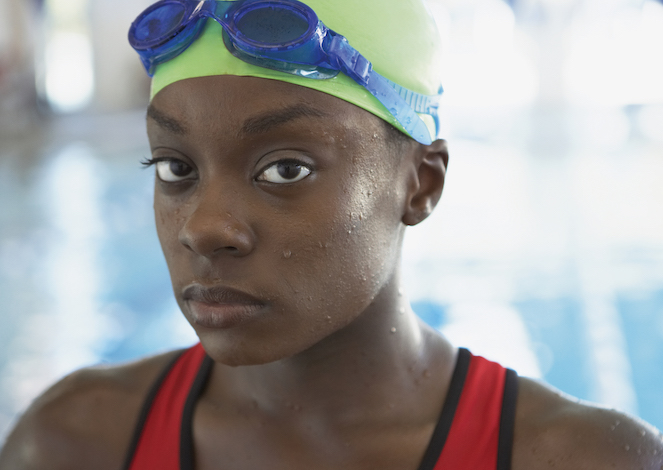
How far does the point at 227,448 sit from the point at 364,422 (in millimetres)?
361

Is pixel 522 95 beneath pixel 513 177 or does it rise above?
above

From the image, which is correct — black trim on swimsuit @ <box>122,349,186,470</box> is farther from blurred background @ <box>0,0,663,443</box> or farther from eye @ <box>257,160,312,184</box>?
blurred background @ <box>0,0,663,443</box>

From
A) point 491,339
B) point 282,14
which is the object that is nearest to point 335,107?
point 282,14

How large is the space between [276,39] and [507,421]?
40.1 inches

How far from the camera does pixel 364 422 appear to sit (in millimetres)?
1675

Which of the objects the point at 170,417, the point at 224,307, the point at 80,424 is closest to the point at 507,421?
the point at 224,307

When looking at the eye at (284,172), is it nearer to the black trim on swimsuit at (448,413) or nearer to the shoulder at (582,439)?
the black trim on swimsuit at (448,413)

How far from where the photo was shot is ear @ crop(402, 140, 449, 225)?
1674mm

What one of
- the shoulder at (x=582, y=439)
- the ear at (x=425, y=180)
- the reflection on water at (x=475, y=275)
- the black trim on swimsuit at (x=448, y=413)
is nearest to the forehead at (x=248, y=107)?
the ear at (x=425, y=180)

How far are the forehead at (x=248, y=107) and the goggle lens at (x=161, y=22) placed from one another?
0.14 metres

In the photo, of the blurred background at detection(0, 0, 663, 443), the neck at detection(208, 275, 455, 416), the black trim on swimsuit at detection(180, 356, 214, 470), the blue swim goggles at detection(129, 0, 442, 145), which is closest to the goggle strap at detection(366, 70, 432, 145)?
the blue swim goggles at detection(129, 0, 442, 145)

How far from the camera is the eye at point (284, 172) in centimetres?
141

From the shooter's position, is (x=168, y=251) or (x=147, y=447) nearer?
(x=168, y=251)

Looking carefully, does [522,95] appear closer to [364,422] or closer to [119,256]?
[119,256]
